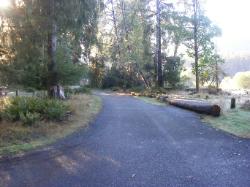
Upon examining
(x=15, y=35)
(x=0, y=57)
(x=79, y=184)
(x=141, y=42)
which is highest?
(x=141, y=42)

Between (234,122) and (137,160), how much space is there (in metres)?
6.43

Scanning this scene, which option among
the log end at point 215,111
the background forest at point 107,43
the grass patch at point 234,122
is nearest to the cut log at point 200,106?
the log end at point 215,111

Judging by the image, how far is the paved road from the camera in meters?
7.30

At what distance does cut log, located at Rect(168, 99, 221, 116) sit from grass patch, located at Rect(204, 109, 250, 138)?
383 millimetres

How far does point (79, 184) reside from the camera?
706 centimetres

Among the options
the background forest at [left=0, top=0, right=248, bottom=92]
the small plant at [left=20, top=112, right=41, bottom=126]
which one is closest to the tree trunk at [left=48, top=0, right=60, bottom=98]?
the background forest at [left=0, top=0, right=248, bottom=92]

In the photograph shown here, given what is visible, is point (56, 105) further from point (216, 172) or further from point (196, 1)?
point (196, 1)

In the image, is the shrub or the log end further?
the log end

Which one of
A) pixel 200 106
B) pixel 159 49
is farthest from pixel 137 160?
pixel 159 49

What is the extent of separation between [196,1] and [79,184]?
3125 centimetres

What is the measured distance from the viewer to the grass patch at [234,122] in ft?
41.0

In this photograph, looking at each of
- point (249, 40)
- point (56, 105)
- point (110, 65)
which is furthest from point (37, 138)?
point (249, 40)

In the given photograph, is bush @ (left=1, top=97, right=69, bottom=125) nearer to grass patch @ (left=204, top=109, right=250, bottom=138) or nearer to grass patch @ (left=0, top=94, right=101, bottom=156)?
grass patch @ (left=0, top=94, right=101, bottom=156)

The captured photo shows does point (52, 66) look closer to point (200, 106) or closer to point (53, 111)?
point (53, 111)
